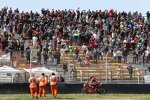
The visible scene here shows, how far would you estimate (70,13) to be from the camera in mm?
47156

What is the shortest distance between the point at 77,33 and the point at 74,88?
9.27 metres

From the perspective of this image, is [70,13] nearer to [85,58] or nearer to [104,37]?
[104,37]

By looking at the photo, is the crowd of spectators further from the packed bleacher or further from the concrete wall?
the concrete wall

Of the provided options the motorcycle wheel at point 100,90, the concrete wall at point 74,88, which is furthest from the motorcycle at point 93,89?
the concrete wall at point 74,88

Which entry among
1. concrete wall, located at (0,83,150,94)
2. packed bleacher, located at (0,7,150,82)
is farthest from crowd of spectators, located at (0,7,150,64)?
concrete wall, located at (0,83,150,94)

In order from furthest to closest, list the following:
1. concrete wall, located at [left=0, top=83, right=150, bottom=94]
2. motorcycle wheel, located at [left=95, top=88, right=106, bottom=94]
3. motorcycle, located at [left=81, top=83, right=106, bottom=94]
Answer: motorcycle wheel, located at [left=95, top=88, right=106, bottom=94]
motorcycle, located at [left=81, top=83, right=106, bottom=94]
concrete wall, located at [left=0, top=83, right=150, bottom=94]

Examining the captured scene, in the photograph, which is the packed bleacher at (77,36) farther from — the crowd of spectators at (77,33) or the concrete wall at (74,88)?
the concrete wall at (74,88)

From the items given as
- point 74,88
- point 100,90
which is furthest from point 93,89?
point 74,88

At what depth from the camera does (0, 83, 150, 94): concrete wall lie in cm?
3378

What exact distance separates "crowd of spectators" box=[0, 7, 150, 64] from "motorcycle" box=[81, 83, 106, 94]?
366 cm

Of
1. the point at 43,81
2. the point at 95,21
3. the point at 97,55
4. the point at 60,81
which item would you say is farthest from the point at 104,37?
the point at 43,81

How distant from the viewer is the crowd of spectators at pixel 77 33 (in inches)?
1520

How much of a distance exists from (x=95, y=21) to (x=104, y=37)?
2894mm

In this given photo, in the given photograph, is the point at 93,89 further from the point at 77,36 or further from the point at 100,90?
the point at 77,36
